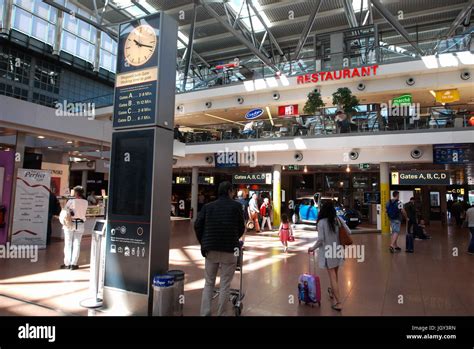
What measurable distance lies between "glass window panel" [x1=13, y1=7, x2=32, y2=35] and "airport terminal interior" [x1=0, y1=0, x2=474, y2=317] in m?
0.11

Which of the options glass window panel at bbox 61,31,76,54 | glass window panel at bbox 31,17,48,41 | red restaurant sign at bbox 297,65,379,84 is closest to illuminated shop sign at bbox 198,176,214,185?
red restaurant sign at bbox 297,65,379,84

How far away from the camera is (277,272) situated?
277 inches

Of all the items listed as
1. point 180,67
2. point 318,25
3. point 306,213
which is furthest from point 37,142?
point 318,25

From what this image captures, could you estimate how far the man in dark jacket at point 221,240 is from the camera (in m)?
3.91

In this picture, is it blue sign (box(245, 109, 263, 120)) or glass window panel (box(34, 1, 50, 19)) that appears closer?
blue sign (box(245, 109, 263, 120))

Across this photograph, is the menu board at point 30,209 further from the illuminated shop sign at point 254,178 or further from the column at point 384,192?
the column at point 384,192

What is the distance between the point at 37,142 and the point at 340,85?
45.3ft

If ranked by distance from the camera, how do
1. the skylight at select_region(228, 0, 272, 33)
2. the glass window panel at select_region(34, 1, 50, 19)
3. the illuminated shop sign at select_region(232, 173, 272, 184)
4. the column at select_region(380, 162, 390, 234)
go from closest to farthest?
the column at select_region(380, 162, 390, 234) → the illuminated shop sign at select_region(232, 173, 272, 184) → the skylight at select_region(228, 0, 272, 33) → the glass window panel at select_region(34, 1, 50, 19)

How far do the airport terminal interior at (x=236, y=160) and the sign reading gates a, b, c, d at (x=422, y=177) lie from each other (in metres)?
0.05

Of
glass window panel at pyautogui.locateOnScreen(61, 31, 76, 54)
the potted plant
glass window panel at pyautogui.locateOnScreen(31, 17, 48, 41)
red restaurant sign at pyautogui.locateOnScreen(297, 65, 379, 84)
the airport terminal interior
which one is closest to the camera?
the airport terminal interior

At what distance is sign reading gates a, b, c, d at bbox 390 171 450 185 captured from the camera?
1346 centimetres

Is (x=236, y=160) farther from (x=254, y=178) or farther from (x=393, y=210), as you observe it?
(x=393, y=210)

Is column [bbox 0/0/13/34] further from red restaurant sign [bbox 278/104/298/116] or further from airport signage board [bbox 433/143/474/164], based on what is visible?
airport signage board [bbox 433/143/474/164]

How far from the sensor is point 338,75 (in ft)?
51.9
